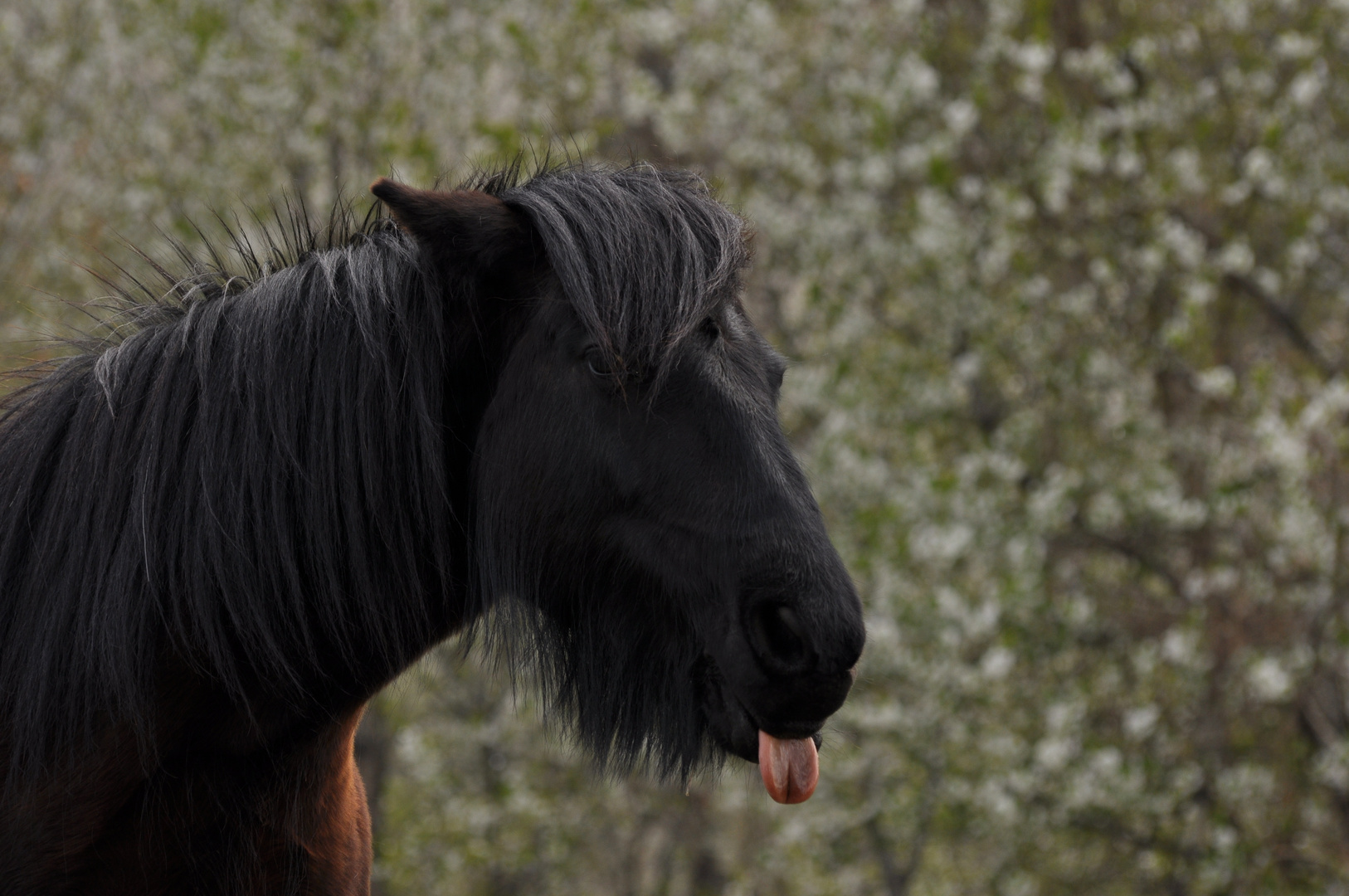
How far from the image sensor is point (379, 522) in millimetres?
2119

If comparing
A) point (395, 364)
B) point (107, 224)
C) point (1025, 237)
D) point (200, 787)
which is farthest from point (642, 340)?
point (107, 224)

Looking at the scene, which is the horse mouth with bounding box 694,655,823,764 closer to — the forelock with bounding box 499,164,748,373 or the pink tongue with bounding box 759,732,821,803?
the pink tongue with bounding box 759,732,821,803

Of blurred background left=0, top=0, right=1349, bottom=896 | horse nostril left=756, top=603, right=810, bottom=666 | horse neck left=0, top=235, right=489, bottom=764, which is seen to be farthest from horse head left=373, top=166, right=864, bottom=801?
blurred background left=0, top=0, right=1349, bottom=896

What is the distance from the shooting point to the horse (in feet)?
6.63

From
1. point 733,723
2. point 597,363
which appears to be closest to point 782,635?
point 733,723

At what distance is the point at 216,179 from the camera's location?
9.51m

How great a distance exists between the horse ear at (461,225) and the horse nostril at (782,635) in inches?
31.3

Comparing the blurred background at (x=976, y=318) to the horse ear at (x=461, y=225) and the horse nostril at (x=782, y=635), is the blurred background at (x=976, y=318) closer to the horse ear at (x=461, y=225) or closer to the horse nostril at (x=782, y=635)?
the horse ear at (x=461, y=225)

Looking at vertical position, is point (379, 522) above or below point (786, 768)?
above

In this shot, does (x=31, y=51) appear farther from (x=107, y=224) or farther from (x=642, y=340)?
(x=642, y=340)

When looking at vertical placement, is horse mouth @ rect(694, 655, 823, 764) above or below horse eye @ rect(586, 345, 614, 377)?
below

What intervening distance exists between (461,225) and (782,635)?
892mm

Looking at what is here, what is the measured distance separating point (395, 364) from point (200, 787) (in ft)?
2.67

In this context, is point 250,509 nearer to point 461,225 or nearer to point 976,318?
point 461,225
